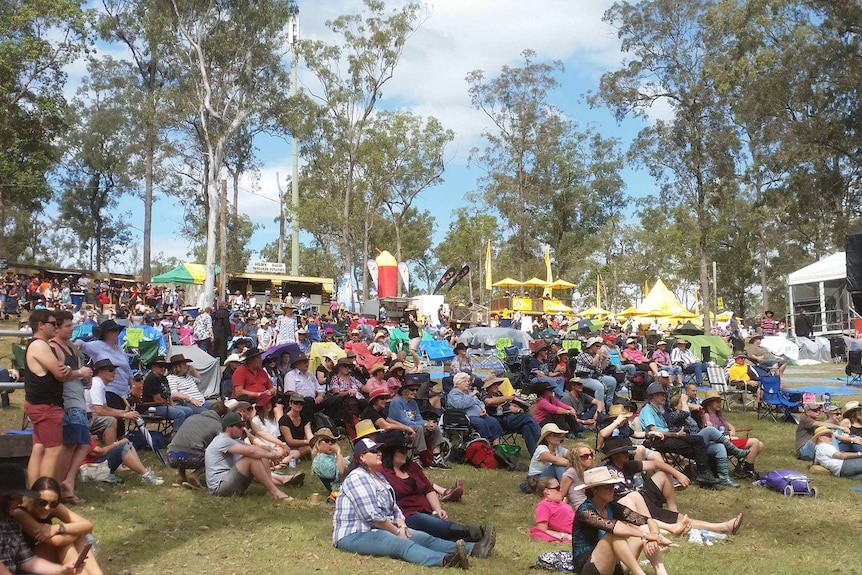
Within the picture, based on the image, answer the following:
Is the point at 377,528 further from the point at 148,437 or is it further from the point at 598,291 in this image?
the point at 598,291

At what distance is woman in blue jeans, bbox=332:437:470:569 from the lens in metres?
5.71

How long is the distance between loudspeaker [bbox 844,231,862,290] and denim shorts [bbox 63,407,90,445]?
909 inches

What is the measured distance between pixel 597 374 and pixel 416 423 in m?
5.05

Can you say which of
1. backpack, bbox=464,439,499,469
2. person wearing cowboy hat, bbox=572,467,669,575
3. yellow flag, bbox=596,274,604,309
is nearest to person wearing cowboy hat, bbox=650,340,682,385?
backpack, bbox=464,439,499,469

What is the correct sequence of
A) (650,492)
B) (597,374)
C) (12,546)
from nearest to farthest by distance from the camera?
1. (12,546)
2. (650,492)
3. (597,374)

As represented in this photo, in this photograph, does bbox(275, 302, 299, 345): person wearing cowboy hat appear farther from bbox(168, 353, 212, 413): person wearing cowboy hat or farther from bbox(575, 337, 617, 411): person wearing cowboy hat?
bbox(575, 337, 617, 411): person wearing cowboy hat

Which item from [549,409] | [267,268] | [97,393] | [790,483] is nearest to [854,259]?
[790,483]

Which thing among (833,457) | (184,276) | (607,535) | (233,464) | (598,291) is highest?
(598,291)

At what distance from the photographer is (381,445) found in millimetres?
6434

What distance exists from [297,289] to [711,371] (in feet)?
107

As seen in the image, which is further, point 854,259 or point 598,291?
point 598,291

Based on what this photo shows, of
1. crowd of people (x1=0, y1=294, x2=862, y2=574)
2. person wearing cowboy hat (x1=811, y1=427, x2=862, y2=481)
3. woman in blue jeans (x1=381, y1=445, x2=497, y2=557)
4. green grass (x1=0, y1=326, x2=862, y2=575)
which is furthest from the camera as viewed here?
person wearing cowboy hat (x1=811, y1=427, x2=862, y2=481)

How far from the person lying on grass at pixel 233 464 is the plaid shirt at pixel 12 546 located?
121 inches

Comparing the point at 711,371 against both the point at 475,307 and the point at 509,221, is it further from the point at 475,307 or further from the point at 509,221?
the point at 509,221
